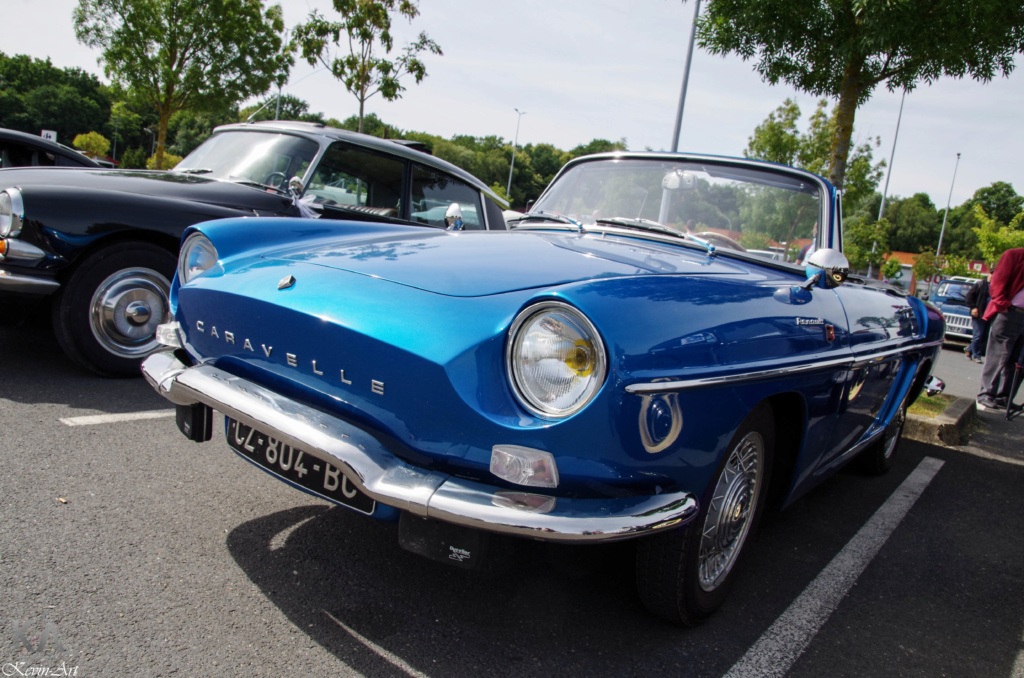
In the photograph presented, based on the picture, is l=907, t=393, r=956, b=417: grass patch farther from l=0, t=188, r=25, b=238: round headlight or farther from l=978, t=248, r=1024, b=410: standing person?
l=0, t=188, r=25, b=238: round headlight

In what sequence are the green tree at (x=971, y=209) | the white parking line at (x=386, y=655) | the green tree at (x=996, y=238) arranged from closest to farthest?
the white parking line at (x=386, y=655), the green tree at (x=996, y=238), the green tree at (x=971, y=209)

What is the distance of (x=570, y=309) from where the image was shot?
5.45ft

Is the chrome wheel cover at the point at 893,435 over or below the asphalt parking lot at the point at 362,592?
over

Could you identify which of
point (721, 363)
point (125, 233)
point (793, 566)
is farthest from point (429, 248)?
point (125, 233)

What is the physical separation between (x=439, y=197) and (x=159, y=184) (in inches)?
81.2

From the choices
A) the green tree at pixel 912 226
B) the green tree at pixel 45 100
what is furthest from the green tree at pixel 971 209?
the green tree at pixel 45 100

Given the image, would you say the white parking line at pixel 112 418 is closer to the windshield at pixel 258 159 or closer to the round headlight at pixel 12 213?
the round headlight at pixel 12 213

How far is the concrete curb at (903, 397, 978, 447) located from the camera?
507cm

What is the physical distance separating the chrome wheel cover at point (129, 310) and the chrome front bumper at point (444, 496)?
2.53 meters

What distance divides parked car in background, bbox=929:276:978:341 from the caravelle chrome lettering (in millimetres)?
16691

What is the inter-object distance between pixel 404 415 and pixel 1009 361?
6.18 meters

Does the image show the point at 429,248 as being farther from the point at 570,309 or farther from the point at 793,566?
the point at 793,566

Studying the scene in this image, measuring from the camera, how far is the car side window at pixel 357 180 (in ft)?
16.1

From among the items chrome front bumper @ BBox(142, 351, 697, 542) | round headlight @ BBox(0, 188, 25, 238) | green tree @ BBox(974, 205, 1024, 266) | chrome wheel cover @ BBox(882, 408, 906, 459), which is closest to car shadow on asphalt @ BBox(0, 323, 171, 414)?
round headlight @ BBox(0, 188, 25, 238)
